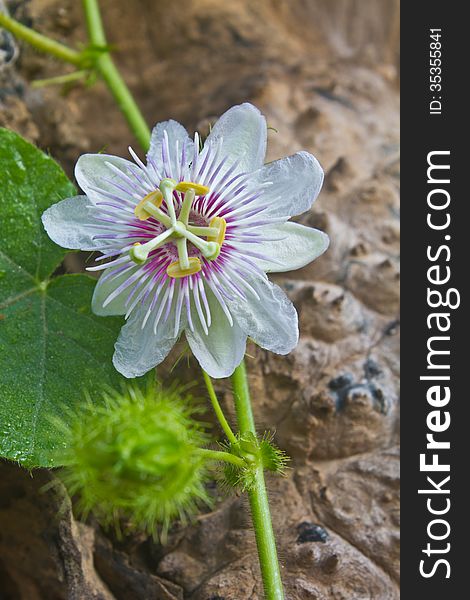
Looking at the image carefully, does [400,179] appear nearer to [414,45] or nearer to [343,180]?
[343,180]

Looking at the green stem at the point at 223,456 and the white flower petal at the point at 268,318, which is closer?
the green stem at the point at 223,456

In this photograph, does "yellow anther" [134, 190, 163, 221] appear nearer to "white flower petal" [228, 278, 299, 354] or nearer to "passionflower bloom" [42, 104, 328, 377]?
"passionflower bloom" [42, 104, 328, 377]

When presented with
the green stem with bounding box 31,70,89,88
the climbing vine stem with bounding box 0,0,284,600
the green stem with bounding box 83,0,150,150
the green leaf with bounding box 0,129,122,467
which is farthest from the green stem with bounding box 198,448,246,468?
the green stem with bounding box 31,70,89,88

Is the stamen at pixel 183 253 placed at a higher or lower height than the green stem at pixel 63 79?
lower

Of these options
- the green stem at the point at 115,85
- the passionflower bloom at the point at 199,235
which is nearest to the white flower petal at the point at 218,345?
the passionflower bloom at the point at 199,235

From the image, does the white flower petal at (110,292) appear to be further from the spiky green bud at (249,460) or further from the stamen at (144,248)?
the spiky green bud at (249,460)
